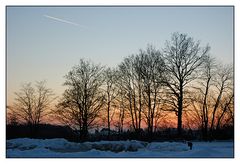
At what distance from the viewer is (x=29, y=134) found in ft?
67.7

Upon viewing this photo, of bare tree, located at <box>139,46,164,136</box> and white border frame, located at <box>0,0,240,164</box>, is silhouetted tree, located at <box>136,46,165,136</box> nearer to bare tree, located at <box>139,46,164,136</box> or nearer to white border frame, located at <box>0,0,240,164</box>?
bare tree, located at <box>139,46,164,136</box>

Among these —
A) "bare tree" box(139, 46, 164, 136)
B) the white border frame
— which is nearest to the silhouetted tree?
"bare tree" box(139, 46, 164, 136)

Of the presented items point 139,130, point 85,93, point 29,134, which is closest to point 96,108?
point 85,93

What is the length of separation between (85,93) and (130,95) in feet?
7.55

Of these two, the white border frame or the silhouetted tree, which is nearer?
the white border frame
